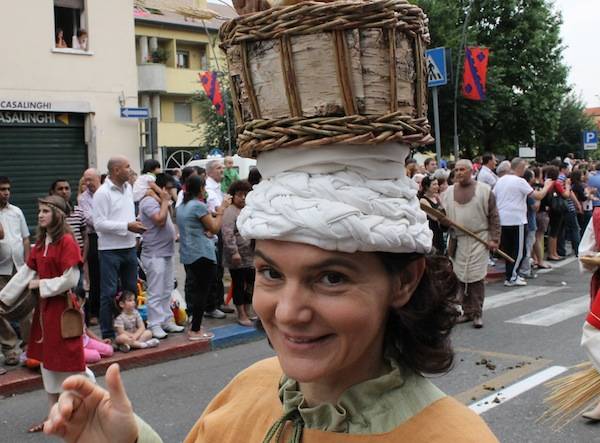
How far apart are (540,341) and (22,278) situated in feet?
18.1

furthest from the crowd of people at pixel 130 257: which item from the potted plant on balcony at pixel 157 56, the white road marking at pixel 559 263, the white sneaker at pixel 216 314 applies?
the potted plant on balcony at pixel 157 56

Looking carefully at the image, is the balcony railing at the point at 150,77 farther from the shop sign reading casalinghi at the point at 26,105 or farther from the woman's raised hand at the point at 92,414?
the woman's raised hand at the point at 92,414

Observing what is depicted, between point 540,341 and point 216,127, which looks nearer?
point 540,341

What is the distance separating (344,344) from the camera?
5.09 ft

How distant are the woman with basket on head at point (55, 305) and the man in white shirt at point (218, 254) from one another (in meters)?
3.83

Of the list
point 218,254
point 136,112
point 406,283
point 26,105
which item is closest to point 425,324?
point 406,283

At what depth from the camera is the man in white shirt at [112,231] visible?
7.82m

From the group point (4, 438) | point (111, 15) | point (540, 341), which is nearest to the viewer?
point (4, 438)

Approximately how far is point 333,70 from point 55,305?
187 inches

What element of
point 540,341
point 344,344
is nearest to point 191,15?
point 344,344

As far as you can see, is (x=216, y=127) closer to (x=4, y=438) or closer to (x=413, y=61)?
(x=4, y=438)

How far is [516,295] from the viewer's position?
1113 centimetres

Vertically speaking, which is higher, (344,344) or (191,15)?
(191,15)

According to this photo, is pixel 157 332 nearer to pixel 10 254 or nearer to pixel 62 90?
pixel 10 254
